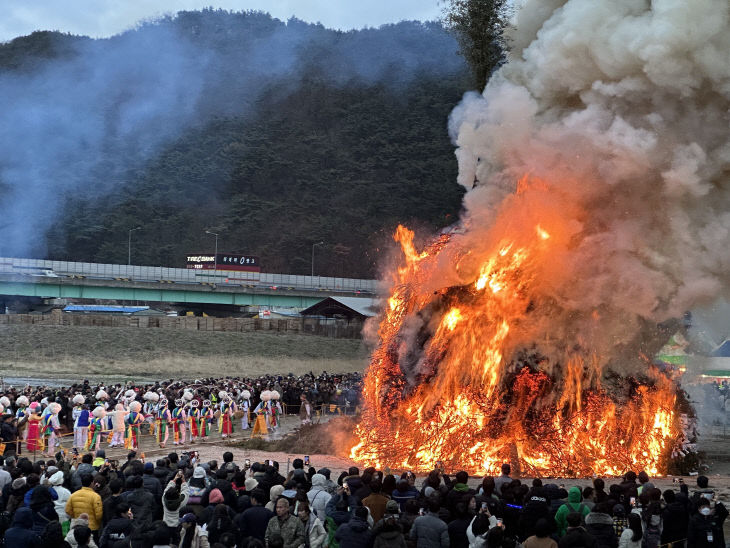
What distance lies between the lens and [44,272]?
236 ft

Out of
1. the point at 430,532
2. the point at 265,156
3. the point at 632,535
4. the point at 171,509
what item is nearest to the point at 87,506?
the point at 171,509

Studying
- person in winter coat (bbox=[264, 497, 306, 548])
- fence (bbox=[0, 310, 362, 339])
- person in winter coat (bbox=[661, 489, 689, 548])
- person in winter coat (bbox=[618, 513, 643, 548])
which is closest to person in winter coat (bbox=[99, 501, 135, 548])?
person in winter coat (bbox=[264, 497, 306, 548])

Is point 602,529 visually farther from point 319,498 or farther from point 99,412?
point 99,412

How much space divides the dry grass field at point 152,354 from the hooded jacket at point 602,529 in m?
43.9

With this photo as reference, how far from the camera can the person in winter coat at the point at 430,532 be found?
10.2 metres

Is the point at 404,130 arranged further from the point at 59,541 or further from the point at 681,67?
the point at 59,541

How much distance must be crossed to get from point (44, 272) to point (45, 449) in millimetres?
50671

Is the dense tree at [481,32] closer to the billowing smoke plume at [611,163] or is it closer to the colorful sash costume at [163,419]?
the billowing smoke plume at [611,163]

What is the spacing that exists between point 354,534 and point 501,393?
1239 cm

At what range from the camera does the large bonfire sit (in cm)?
2014

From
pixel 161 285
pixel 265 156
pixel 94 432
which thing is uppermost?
pixel 265 156

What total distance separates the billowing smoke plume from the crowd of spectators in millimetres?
8644

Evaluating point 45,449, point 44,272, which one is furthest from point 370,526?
point 44,272

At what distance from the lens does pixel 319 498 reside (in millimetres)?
11586
